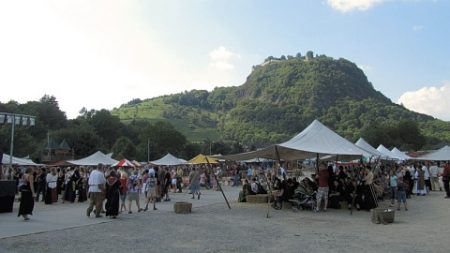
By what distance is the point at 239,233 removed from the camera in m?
10.8

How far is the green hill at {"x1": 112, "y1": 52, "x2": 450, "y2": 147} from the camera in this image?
454ft

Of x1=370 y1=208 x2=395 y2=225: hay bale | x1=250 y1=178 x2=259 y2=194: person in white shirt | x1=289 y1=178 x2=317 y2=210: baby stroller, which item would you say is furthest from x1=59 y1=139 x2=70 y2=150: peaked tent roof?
x1=370 y1=208 x2=395 y2=225: hay bale

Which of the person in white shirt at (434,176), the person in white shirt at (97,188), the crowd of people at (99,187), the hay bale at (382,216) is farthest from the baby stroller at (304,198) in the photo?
the person in white shirt at (434,176)

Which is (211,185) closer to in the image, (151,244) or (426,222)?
(426,222)

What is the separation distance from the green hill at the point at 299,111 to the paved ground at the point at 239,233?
103339 millimetres

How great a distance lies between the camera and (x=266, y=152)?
58.5 ft

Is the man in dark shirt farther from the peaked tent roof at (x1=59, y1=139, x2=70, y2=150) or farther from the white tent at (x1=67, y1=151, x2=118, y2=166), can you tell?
the peaked tent roof at (x1=59, y1=139, x2=70, y2=150)

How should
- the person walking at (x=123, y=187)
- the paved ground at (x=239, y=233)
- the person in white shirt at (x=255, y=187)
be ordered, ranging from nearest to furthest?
the paved ground at (x=239, y=233), the person walking at (x=123, y=187), the person in white shirt at (x=255, y=187)

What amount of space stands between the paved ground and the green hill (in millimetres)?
103339

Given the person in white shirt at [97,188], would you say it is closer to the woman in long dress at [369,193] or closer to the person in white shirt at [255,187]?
the person in white shirt at [255,187]

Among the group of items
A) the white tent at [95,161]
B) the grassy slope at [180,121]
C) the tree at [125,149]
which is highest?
the grassy slope at [180,121]

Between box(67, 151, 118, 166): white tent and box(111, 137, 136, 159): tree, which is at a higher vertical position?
box(111, 137, 136, 159): tree

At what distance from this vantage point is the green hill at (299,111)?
13838cm

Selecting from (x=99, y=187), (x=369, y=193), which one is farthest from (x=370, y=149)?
(x=99, y=187)
